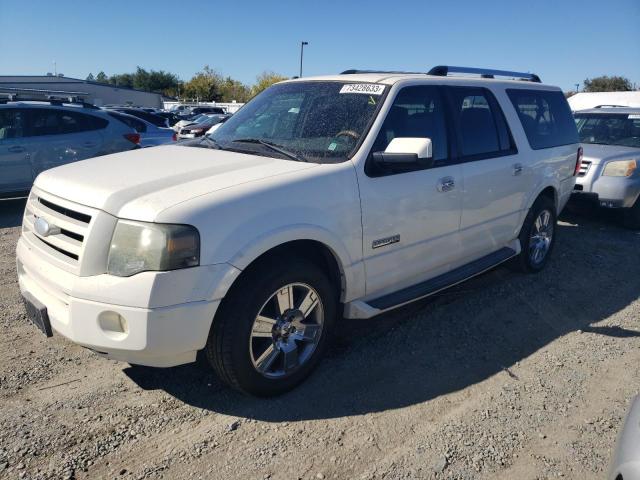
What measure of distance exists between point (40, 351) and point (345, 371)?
212 cm

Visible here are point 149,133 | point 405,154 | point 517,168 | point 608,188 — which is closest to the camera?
point 405,154

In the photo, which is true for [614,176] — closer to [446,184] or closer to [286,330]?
[446,184]

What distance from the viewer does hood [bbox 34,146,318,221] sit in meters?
2.68

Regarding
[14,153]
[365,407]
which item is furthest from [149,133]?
[365,407]

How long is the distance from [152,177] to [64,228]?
1.82ft

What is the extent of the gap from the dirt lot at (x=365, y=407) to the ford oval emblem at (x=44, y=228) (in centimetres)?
96

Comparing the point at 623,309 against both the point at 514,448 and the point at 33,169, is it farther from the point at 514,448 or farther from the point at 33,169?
the point at 33,169

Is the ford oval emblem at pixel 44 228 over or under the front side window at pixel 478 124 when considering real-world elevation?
under

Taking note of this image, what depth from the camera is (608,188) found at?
24.1 feet

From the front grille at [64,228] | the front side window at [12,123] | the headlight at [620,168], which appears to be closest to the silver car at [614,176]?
the headlight at [620,168]

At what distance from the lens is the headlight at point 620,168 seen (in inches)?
289

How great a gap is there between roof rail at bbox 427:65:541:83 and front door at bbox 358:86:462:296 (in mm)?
606

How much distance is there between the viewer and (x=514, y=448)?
110 inches

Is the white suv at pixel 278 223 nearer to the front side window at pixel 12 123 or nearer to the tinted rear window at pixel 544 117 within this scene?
the tinted rear window at pixel 544 117
